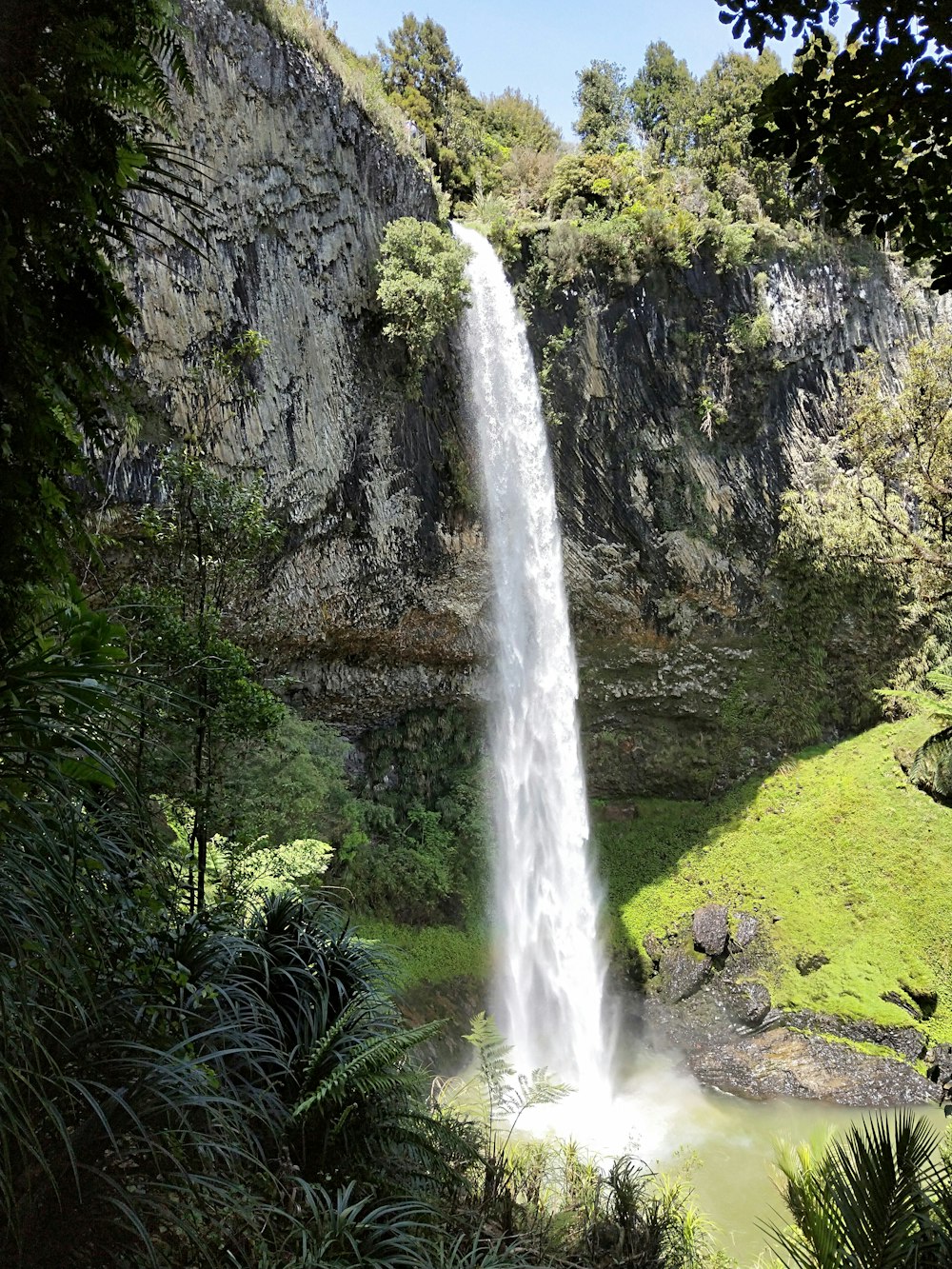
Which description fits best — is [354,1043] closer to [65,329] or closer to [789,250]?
[65,329]

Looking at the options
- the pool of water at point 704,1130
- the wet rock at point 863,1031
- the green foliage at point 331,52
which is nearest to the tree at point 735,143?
the green foliage at point 331,52

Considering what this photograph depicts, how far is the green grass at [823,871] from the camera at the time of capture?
11375 millimetres

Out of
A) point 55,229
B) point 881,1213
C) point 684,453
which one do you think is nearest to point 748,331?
point 684,453

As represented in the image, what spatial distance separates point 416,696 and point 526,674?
2.20 meters

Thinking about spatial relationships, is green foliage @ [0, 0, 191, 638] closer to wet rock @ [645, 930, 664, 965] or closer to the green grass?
the green grass

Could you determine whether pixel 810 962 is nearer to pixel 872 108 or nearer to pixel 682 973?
pixel 682 973

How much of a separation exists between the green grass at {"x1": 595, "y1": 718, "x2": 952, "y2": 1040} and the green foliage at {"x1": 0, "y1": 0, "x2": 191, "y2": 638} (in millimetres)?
12207

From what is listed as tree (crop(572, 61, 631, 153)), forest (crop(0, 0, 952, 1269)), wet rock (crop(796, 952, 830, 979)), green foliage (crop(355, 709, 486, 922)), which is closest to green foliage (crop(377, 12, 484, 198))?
forest (crop(0, 0, 952, 1269))

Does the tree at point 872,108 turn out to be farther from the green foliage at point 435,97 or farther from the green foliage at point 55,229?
the green foliage at point 435,97

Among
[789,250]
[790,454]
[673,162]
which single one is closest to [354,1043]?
[790,454]

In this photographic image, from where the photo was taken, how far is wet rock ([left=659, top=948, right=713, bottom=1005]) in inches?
468

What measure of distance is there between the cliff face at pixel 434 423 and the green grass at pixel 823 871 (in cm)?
141

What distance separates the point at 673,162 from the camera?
1612 centimetres

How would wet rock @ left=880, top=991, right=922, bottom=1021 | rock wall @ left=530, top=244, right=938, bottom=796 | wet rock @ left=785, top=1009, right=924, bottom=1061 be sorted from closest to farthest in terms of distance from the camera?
wet rock @ left=785, top=1009, right=924, bottom=1061
wet rock @ left=880, top=991, right=922, bottom=1021
rock wall @ left=530, top=244, right=938, bottom=796
